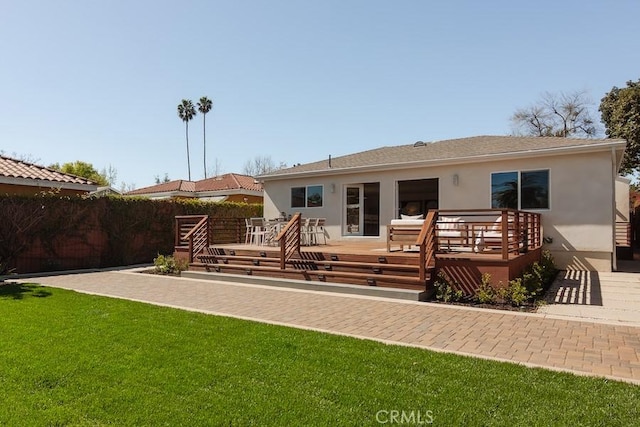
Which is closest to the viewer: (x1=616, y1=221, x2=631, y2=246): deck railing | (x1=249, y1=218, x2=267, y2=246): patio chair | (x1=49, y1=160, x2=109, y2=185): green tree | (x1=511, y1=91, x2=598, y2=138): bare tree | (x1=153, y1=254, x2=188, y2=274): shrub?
(x1=153, y1=254, x2=188, y2=274): shrub

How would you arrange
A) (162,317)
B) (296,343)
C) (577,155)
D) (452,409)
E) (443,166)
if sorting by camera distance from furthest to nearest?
(443,166) < (577,155) < (162,317) < (296,343) < (452,409)

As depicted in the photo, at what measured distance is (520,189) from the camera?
38.8 ft

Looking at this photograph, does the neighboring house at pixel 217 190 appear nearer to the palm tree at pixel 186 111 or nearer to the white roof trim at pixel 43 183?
the white roof trim at pixel 43 183

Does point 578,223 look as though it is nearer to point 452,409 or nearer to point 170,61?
point 452,409

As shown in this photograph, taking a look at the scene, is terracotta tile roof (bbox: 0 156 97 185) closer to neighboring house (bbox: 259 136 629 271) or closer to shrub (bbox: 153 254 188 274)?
shrub (bbox: 153 254 188 274)

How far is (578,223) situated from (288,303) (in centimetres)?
846

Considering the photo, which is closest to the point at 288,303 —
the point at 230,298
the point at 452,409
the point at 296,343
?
the point at 230,298

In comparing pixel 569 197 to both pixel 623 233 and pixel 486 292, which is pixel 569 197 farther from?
pixel 623 233

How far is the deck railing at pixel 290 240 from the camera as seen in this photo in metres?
10.2

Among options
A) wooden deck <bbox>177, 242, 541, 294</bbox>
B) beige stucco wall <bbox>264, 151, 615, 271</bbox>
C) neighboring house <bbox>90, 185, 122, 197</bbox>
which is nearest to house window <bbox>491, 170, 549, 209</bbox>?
beige stucco wall <bbox>264, 151, 615, 271</bbox>

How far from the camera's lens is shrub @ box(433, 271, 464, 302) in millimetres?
7816

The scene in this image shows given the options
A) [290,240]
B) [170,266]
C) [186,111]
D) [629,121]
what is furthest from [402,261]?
[186,111]

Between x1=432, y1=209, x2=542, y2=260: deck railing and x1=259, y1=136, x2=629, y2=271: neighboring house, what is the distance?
711mm

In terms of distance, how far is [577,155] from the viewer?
10992 millimetres
